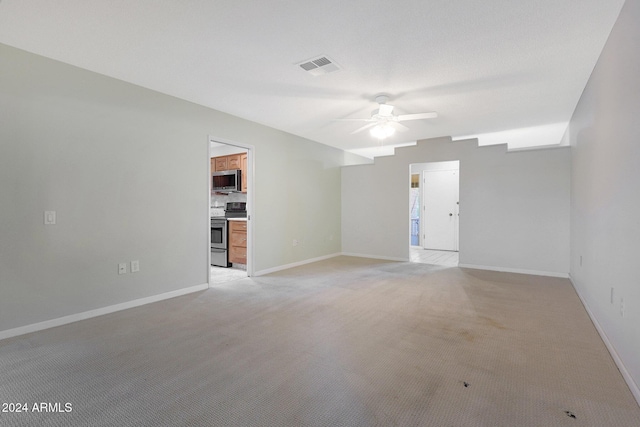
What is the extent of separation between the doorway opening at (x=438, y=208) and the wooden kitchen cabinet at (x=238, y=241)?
428 cm

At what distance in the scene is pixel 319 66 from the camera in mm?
2877

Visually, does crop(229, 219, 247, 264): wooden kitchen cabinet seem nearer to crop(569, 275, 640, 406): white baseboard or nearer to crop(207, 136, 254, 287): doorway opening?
crop(207, 136, 254, 287): doorway opening

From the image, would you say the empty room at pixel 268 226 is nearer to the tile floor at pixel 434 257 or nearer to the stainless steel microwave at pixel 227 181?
the stainless steel microwave at pixel 227 181

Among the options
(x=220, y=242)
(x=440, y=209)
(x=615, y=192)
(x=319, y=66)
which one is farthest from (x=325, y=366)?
(x=440, y=209)

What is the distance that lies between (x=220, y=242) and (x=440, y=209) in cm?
563

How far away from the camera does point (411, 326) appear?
9.11 ft

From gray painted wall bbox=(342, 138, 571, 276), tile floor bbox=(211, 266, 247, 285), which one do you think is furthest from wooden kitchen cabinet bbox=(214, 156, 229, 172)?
gray painted wall bbox=(342, 138, 571, 276)

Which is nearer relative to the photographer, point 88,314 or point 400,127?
point 88,314

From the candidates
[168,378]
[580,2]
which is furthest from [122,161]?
[580,2]

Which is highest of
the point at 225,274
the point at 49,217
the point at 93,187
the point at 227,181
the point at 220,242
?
the point at 227,181

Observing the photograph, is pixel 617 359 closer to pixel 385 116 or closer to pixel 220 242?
pixel 385 116

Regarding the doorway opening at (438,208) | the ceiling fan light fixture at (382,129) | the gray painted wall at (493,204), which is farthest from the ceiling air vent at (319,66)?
the doorway opening at (438,208)

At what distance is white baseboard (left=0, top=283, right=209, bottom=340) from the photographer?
8.42 ft

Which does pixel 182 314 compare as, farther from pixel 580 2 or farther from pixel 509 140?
pixel 509 140
